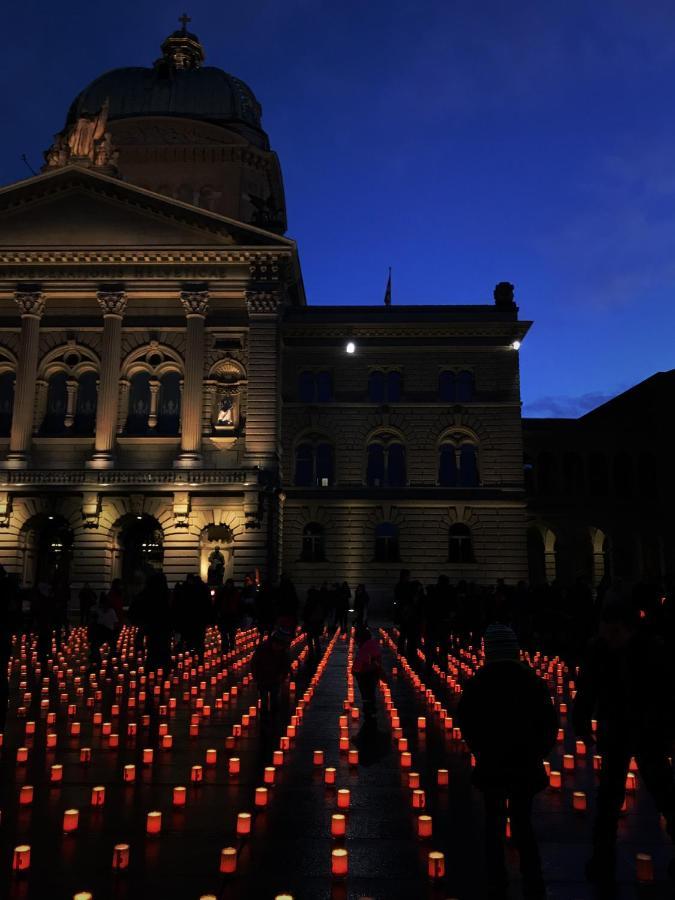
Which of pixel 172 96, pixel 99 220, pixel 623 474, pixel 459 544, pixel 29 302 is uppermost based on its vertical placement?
pixel 172 96

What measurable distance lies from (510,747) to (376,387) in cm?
3704

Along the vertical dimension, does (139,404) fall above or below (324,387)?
below

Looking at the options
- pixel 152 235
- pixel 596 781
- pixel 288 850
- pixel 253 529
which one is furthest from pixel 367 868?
pixel 152 235

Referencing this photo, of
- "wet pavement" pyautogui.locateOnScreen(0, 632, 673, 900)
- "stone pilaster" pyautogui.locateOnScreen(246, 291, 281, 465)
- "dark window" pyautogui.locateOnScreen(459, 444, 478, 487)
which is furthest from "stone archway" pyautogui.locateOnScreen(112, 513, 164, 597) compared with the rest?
"wet pavement" pyautogui.locateOnScreen(0, 632, 673, 900)

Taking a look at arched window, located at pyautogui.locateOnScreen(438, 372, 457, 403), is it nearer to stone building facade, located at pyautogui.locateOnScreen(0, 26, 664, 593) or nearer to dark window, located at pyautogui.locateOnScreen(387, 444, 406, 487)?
stone building facade, located at pyautogui.locateOnScreen(0, 26, 664, 593)

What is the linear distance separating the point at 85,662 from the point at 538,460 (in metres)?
33.0

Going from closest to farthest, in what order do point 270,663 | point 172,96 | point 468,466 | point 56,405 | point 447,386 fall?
point 270,663 < point 56,405 < point 468,466 < point 447,386 < point 172,96

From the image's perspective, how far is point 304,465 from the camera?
135ft

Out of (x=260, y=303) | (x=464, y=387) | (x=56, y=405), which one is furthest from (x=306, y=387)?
(x=56, y=405)

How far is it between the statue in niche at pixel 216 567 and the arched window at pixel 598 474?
2267 cm

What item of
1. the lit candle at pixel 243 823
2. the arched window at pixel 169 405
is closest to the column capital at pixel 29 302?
the arched window at pixel 169 405

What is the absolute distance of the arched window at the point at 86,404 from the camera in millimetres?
36625

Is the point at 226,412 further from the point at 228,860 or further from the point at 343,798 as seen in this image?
the point at 228,860

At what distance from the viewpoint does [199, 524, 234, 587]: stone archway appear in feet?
114
